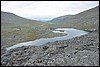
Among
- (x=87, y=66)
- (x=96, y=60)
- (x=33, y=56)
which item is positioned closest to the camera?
(x=87, y=66)

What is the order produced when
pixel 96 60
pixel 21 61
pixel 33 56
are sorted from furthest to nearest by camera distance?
pixel 33 56 < pixel 21 61 < pixel 96 60

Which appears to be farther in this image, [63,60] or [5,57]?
[5,57]

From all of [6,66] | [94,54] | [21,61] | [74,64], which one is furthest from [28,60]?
[94,54]

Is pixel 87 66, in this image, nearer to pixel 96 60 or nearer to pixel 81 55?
pixel 96 60

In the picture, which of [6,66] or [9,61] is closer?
[6,66]

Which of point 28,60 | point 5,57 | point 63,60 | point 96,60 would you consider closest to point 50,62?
point 63,60

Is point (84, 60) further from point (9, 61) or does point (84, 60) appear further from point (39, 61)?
point (9, 61)

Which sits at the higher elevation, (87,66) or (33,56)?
(87,66)

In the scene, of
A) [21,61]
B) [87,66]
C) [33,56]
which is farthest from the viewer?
[33,56]

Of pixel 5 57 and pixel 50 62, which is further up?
pixel 50 62
